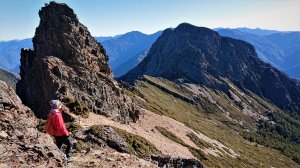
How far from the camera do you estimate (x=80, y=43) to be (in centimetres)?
12381

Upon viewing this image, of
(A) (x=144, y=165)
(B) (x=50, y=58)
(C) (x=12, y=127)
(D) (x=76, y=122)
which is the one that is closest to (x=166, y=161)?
(A) (x=144, y=165)

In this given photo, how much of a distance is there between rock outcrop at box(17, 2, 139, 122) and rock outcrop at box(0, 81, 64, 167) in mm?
64479

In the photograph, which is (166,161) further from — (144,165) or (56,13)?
(56,13)

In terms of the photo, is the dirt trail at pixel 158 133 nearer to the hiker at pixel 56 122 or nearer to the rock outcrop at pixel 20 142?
the rock outcrop at pixel 20 142

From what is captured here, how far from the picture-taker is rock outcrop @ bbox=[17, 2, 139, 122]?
102188 mm

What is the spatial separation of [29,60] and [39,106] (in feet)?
118

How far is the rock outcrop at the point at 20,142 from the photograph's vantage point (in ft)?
79.4

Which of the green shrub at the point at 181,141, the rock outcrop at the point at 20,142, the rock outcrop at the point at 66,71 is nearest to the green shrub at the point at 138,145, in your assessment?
the rock outcrop at the point at 66,71

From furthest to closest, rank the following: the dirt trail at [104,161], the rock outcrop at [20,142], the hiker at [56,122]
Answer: the dirt trail at [104,161] → the hiker at [56,122] → the rock outcrop at [20,142]

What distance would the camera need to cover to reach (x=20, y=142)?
26.1m

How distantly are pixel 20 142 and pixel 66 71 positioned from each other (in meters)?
83.8

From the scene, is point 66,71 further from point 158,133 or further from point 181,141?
point 181,141

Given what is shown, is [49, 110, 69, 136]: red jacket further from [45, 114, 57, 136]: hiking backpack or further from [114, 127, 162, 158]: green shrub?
[114, 127, 162, 158]: green shrub

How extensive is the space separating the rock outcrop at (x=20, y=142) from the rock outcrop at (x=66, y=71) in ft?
212
